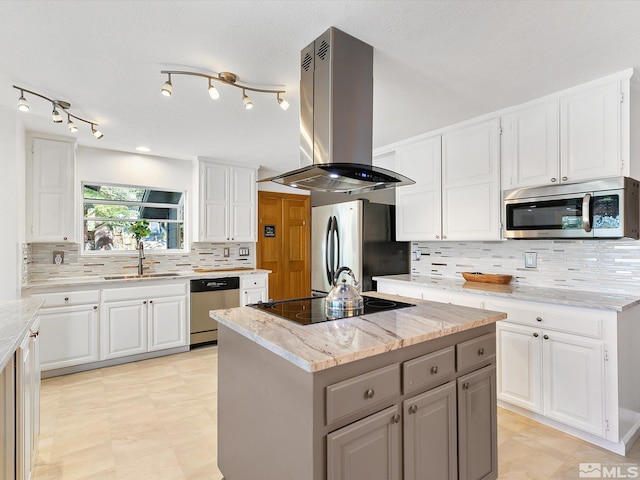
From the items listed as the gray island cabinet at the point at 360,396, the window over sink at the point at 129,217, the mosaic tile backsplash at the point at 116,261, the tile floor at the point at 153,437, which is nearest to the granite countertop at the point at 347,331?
the gray island cabinet at the point at 360,396

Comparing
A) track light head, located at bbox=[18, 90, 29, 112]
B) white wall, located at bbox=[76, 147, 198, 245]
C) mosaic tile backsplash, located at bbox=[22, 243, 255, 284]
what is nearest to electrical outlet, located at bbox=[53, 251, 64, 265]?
mosaic tile backsplash, located at bbox=[22, 243, 255, 284]

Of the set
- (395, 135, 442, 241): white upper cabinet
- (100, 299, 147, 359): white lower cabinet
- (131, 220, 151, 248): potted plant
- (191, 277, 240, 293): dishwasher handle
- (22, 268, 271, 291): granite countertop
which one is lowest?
(100, 299, 147, 359): white lower cabinet

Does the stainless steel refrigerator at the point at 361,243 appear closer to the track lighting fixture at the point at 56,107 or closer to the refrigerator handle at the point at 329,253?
the refrigerator handle at the point at 329,253

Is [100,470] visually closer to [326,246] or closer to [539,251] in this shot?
[326,246]

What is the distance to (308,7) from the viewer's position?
62.5 inches

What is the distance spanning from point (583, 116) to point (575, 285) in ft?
4.09

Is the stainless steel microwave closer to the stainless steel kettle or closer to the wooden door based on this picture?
the stainless steel kettle

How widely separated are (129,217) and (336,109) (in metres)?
3.49

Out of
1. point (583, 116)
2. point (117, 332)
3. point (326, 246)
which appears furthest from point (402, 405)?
point (117, 332)

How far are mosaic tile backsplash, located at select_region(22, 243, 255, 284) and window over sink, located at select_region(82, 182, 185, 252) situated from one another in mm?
137

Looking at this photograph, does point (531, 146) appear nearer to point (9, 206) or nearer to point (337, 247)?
point (337, 247)

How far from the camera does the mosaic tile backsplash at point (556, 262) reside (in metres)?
2.44

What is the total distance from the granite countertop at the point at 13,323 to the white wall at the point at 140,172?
211 centimetres

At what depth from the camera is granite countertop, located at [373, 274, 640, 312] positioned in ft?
6.84
